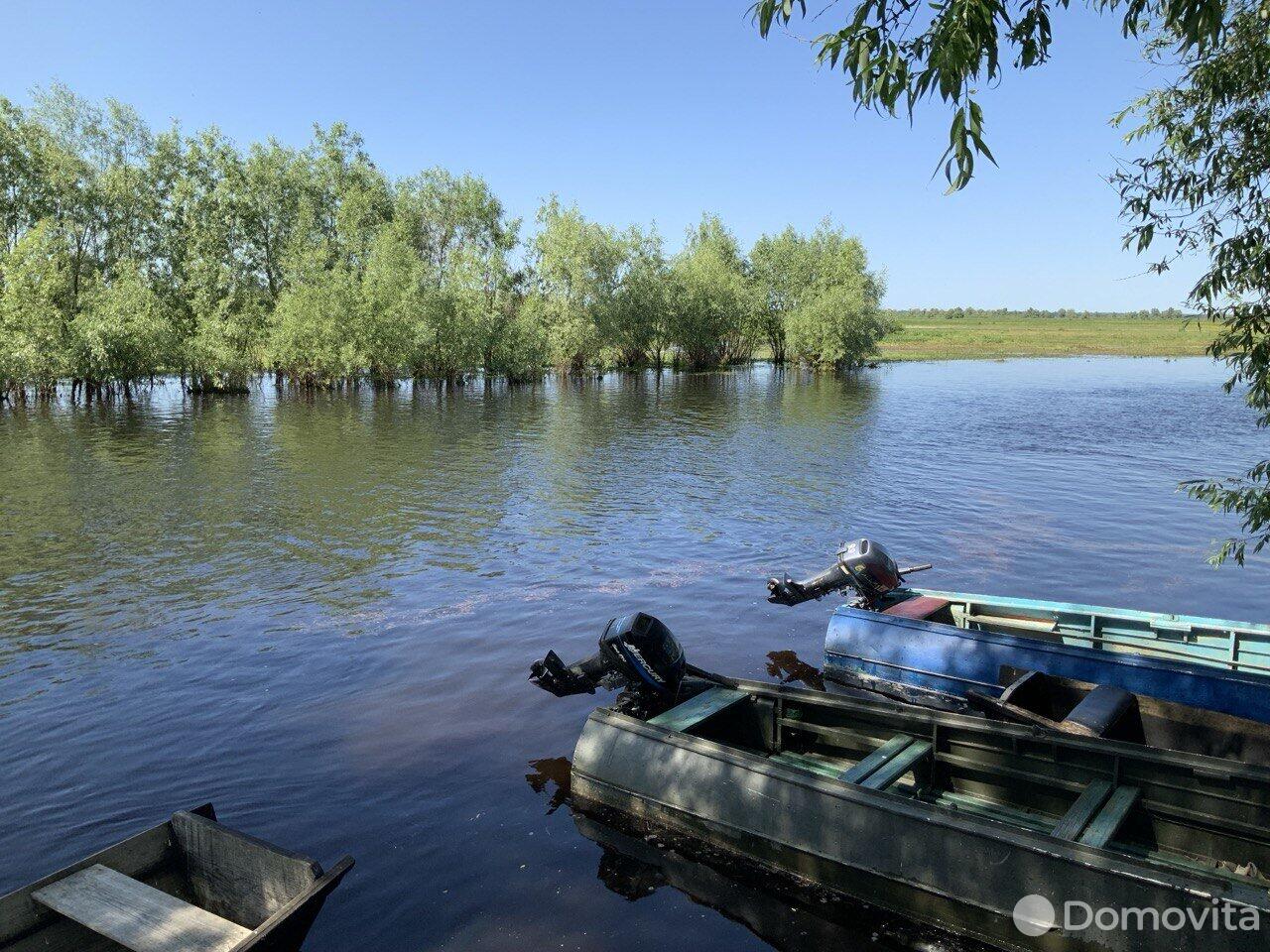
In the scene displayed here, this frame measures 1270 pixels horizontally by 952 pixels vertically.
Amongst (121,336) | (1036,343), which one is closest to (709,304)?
(121,336)

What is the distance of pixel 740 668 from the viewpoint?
1255 centimetres

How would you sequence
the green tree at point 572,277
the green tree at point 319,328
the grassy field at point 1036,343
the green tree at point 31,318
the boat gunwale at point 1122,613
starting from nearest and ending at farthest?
1. the boat gunwale at point 1122,613
2. the green tree at point 31,318
3. the green tree at point 319,328
4. the green tree at point 572,277
5. the grassy field at point 1036,343

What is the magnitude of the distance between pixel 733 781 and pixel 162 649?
32.5ft

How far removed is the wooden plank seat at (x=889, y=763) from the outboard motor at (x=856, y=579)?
15.1 feet

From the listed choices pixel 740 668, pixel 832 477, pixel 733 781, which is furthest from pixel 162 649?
pixel 832 477

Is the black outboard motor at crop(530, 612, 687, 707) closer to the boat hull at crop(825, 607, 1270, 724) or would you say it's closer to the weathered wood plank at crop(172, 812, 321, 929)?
the boat hull at crop(825, 607, 1270, 724)

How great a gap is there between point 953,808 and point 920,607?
5.94 m

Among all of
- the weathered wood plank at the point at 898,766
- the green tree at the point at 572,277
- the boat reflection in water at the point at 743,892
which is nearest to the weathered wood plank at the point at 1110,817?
the boat reflection in water at the point at 743,892

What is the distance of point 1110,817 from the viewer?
665cm

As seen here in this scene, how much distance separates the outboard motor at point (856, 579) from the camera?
498 inches

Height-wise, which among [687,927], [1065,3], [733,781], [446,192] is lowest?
[687,927]

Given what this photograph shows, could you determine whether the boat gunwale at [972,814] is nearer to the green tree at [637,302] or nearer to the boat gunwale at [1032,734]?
the boat gunwale at [1032,734]

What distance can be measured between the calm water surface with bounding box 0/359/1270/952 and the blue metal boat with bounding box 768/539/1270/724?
1.65m

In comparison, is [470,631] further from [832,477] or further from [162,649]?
[832,477]
